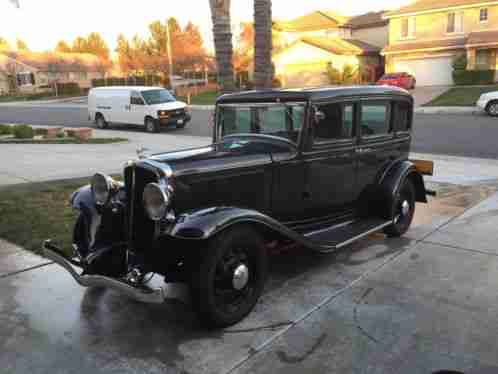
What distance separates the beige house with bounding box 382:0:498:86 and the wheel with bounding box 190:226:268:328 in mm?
31937

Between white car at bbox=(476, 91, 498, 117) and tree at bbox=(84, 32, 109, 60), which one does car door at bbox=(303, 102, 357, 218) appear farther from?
tree at bbox=(84, 32, 109, 60)

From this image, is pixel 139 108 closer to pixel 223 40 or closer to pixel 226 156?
pixel 223 40

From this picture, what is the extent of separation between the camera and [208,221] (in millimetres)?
3156

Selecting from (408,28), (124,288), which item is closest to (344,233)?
(124,288)

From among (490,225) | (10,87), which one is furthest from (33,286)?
(10,87)

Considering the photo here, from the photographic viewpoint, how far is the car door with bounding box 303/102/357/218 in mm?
4258

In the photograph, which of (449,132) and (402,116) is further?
(449,132)

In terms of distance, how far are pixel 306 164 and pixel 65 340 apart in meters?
2.49

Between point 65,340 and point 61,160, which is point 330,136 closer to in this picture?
point 65,340

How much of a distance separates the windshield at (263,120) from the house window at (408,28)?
111 feet

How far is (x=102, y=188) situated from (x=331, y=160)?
2.19 m

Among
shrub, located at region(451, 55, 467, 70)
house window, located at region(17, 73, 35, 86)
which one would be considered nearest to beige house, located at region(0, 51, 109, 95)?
house window, located at region(17, 73, 35, 86)

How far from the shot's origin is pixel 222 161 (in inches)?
145

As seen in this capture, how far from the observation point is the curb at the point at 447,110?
19680mm
